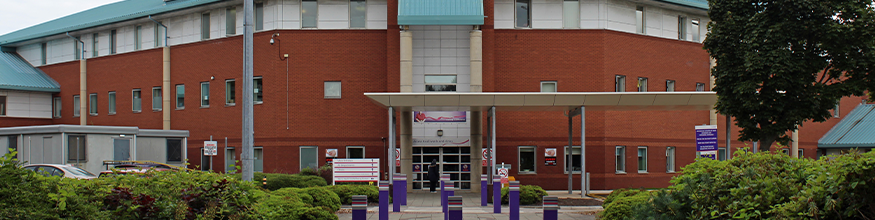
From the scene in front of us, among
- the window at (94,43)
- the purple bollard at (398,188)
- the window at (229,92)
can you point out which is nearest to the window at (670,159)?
the purple bollard at (398,188)

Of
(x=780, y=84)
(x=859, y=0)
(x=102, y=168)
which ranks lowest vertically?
(x=102, y=168)

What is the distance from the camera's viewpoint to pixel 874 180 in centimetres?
616

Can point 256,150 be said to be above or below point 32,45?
below

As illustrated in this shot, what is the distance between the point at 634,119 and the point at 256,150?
59.2ft

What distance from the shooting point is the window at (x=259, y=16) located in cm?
3300

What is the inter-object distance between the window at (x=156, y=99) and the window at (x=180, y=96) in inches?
50.9

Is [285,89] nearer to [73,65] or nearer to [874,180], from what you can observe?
[73,65]

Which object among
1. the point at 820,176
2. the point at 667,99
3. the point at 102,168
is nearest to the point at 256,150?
the point at 102,168

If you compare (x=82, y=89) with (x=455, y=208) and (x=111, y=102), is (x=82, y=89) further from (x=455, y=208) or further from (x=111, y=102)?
(x=455, y=208)

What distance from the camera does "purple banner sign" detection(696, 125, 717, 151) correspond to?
2034 centimetres

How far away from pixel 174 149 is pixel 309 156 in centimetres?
709

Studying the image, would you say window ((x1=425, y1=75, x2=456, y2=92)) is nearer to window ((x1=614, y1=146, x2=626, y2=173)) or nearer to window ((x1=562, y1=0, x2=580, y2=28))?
window ((x1=562, y1=0, x2=580, y2=28))

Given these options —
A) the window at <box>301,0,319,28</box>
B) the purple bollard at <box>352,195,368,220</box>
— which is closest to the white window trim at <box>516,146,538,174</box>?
the window at <box>301,0,319,28</box>

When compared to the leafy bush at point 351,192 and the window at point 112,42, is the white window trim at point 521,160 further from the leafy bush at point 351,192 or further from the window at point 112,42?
the window at point 112,42
